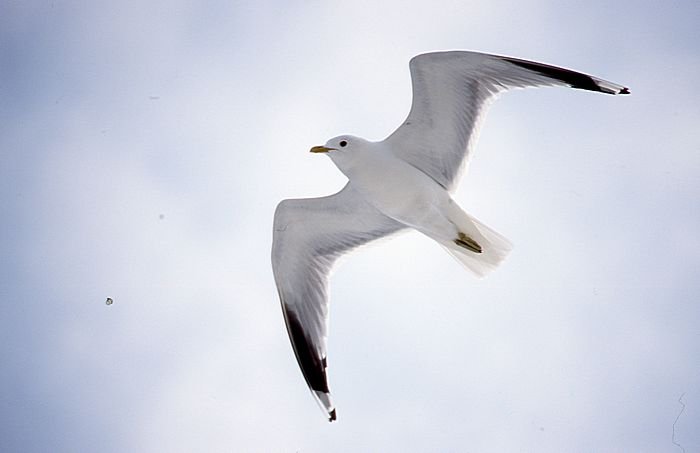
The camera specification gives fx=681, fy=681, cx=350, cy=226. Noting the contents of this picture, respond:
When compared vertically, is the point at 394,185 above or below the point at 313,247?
above

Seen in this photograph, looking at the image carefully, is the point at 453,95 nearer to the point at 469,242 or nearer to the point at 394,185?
the point at 394,185

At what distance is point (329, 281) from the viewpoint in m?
5.30

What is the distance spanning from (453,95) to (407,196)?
784mm

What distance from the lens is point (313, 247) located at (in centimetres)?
534

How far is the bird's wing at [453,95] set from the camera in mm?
4547

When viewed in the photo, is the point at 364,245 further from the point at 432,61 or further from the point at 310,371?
the point at 432,61

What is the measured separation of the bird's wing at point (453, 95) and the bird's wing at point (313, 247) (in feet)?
1.94

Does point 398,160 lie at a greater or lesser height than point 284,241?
greater

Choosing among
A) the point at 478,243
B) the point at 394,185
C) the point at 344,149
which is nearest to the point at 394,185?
the point at 394,185

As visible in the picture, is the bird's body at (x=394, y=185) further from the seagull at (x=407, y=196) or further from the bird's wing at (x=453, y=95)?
the bird's wing at (x=453, y=95)

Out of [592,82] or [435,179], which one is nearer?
[592,82]

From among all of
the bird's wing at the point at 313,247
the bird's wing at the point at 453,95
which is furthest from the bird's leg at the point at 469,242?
the bird's wing at the point at 313,247

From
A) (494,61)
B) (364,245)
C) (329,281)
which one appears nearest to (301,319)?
(329,281)

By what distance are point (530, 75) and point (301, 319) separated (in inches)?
95.0
